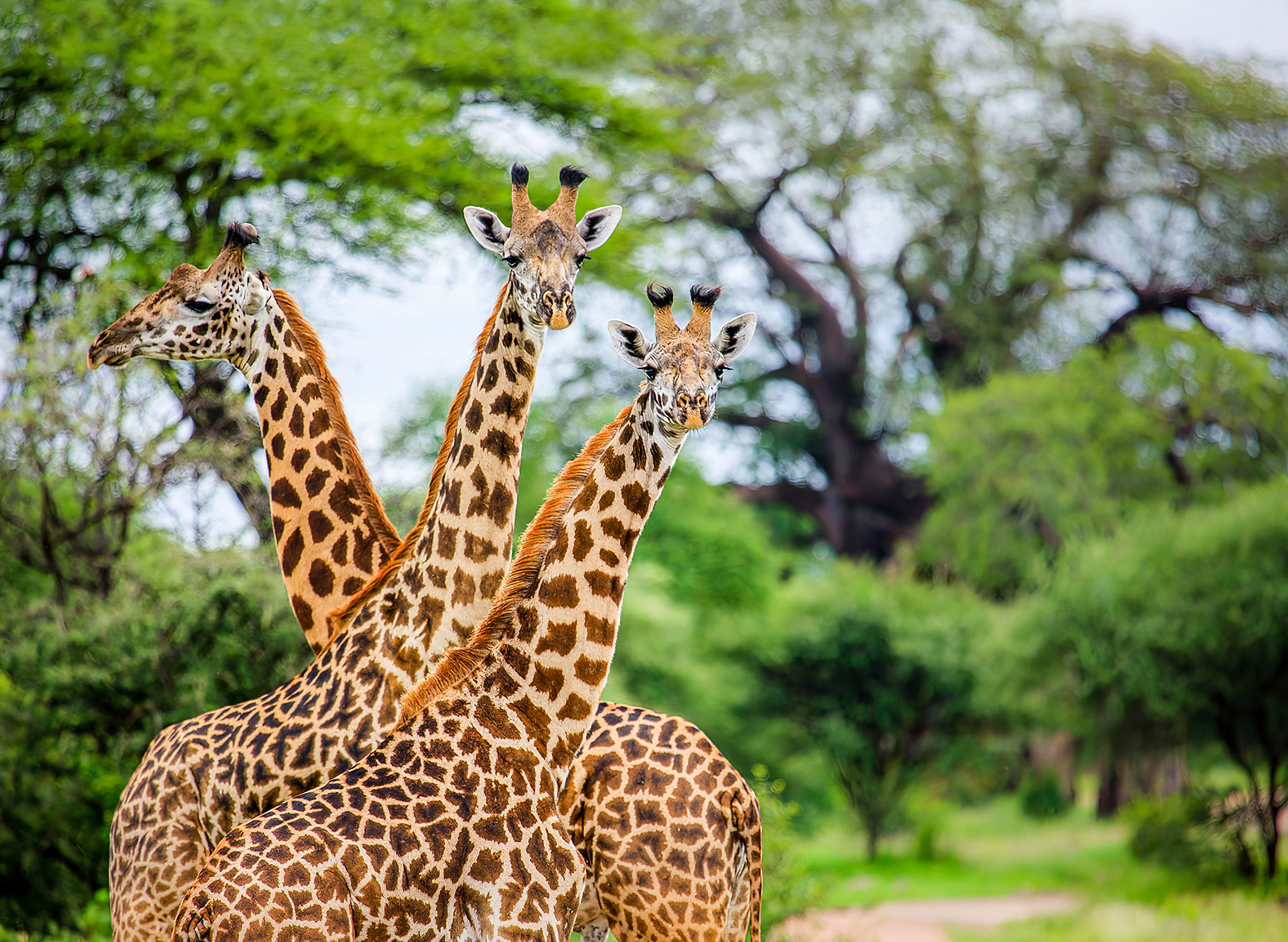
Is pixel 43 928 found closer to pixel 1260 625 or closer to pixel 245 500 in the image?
pixel 245 500

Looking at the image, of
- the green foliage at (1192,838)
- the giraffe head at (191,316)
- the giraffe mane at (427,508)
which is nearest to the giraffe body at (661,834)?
the giraffe mane at (427,508)

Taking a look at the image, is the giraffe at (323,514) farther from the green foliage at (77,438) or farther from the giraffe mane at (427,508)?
the green foliage at (77,438)

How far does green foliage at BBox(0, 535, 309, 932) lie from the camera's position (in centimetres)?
952

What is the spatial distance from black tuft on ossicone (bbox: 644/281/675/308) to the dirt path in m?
8.33

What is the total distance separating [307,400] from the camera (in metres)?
5.56

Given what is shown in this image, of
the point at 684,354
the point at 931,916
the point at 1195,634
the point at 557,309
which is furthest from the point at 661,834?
the point at 931,916

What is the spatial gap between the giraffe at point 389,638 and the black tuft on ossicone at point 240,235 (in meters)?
1.06

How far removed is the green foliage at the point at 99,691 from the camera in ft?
31.2

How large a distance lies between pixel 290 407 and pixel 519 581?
196 cm

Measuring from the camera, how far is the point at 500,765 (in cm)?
389

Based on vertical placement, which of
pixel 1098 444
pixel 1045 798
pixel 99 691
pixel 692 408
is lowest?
pixel 1045 798

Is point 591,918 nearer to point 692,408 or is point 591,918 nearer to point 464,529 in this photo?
point 464,529

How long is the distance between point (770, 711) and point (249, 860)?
1659cm

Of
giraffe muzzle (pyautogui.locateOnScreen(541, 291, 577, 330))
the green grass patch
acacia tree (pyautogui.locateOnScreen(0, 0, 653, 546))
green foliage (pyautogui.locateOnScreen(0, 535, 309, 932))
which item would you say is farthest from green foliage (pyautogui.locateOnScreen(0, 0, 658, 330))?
the green grass patch
